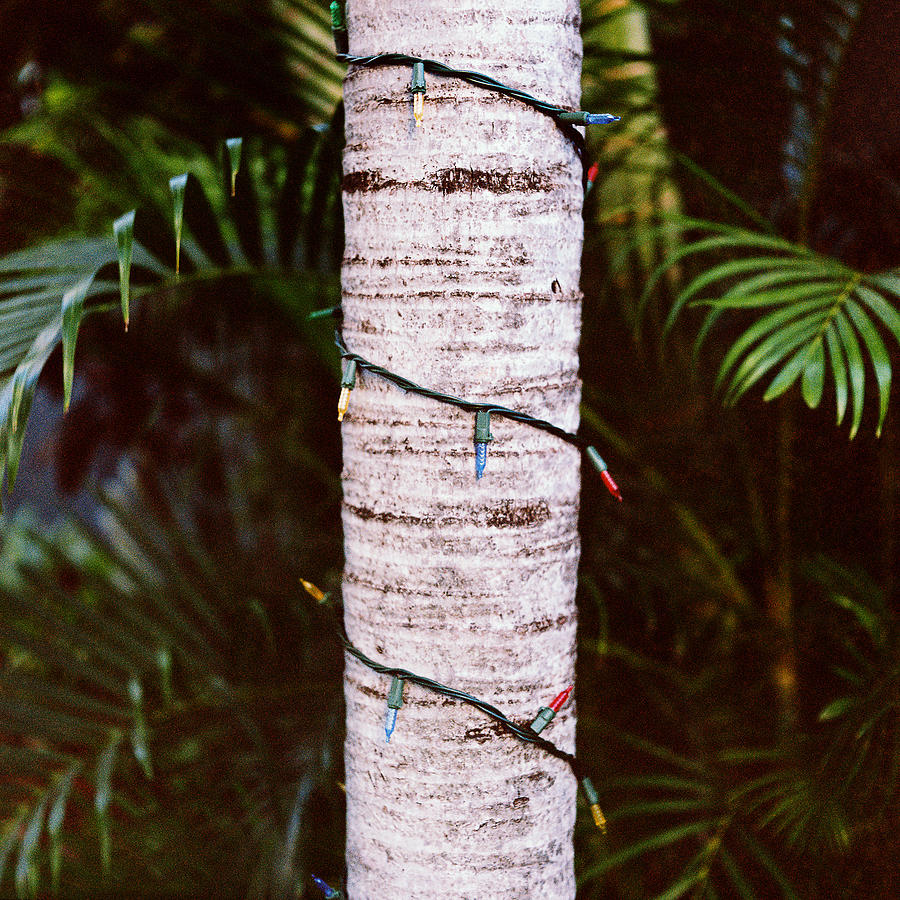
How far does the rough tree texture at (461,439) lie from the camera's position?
1.82 feet

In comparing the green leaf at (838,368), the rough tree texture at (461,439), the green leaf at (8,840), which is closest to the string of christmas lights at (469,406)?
the rough tree texture at (461,439)

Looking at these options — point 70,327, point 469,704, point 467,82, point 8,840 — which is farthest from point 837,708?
point 8,840

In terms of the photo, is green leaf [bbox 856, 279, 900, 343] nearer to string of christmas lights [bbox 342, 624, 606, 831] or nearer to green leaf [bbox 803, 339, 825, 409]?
green leaf [bbox 803, 339, 825, 409]

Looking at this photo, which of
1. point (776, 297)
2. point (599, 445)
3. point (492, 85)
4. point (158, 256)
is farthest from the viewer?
point (599, 445)

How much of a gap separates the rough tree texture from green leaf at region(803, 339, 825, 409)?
0.21 m

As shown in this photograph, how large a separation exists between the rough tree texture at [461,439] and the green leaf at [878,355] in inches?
10.3

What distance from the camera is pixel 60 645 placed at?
1.09 metres

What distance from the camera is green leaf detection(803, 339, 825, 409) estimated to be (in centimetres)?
68

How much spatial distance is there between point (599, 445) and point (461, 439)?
0.83m

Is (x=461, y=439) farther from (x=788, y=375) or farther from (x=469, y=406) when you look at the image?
(x=788, y=375)

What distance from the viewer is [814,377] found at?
701 mm

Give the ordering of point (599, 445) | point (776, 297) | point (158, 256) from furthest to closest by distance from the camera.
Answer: point (599, 445)
point (158, 256)
point (776, 297)

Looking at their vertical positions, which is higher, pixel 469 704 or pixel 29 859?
pixel 469 704

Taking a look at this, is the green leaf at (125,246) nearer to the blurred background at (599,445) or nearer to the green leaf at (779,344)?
the blurred background at (599,445)
